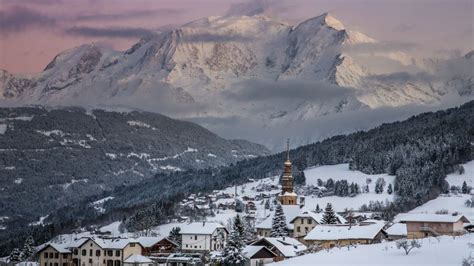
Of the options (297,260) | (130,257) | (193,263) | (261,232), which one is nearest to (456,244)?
(297,260)

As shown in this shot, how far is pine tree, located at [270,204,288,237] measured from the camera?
548 feet

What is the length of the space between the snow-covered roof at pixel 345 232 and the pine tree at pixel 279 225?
14535 mm

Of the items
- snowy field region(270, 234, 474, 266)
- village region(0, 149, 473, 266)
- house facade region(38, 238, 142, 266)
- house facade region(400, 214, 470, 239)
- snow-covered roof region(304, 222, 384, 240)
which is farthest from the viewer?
house facade region(38, 238, 142, 266)

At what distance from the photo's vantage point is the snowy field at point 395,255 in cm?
10706

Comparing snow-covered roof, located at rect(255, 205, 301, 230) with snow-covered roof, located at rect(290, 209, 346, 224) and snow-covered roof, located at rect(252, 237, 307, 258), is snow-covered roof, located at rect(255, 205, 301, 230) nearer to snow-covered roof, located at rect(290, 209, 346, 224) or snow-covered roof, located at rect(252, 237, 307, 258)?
snow-covered roof, located at rect(290, 209, 346, 224)

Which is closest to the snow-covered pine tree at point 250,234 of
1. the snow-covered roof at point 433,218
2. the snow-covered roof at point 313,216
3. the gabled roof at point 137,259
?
the snow-covered roof at point 313,216

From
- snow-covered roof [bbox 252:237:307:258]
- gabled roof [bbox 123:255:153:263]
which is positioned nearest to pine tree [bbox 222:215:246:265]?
snow-covered roof [bbox 252:237:307:258]

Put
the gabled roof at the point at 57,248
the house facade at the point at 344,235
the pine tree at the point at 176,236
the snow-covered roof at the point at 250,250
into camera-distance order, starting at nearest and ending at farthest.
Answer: the snow-covered roof at the point at 250,250 → the house facade at the point at 344,235 → the gabled roof at the point at 57,248 → the pine tree at the point at 176,236

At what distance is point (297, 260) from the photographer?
402ft

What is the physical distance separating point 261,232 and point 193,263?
3063 cm

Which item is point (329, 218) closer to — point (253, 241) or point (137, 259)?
point (253, 241)

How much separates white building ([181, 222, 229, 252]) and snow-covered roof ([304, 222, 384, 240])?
2336cm

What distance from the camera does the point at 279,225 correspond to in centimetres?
17012

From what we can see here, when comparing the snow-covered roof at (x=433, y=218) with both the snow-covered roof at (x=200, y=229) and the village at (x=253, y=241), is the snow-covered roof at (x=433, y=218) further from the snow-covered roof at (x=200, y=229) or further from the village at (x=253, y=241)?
the snow-covered roof at (x=200, y=229)
